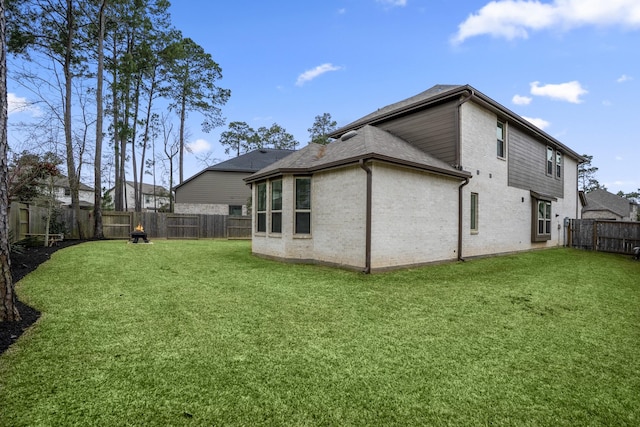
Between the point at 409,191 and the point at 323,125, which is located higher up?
the point at 323,125

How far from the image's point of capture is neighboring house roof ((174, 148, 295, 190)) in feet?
82.4

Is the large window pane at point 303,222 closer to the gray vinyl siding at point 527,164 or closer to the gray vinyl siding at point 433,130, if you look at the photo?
the gray vinyl siding at point 433,130

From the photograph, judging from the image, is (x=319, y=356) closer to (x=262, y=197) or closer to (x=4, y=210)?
(x=4, y=210)

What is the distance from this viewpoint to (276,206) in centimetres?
995

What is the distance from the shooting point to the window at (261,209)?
1052 cm

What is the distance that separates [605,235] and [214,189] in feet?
84.4

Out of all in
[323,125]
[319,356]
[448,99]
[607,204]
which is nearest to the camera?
[319,356]

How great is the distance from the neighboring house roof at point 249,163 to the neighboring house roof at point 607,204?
3597 centimetres

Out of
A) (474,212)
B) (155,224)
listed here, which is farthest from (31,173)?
(474,212)

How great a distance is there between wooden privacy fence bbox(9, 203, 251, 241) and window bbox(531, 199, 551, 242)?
16.4m

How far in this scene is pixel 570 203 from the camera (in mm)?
17781

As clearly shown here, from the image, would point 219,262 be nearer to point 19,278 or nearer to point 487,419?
point 19,278

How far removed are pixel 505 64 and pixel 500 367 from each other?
41.2ft

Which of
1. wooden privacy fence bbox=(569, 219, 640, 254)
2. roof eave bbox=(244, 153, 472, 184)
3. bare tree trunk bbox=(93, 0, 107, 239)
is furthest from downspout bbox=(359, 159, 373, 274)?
bare tree trunk bbox=(93, 0, 107, 239)
